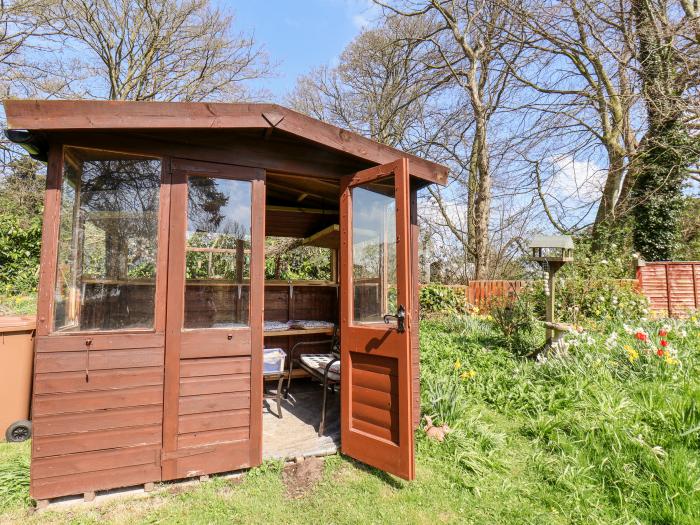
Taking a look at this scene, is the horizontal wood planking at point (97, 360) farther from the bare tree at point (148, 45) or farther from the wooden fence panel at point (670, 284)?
the bare tree at point (148, 45)

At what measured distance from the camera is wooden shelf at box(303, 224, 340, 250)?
A: 5.67 meters

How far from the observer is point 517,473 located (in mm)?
2943

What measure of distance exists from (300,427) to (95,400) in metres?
1.84

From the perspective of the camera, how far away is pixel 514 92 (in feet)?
36.1

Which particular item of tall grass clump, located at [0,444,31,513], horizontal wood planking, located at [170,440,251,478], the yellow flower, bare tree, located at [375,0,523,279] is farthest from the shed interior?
bare tree, located at [375,0,523,279]

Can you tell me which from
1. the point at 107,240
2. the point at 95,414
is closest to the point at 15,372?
the point at 95,414

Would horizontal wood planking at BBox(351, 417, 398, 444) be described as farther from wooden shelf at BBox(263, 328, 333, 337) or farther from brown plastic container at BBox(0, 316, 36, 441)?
brown plastic container at BBox(0, 316, 36, 441)

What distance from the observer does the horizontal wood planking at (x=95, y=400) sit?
98.3 inches

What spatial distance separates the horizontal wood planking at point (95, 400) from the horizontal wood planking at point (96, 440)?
16 centimetres

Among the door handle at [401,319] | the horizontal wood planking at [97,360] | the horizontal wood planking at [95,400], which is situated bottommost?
the horizontal wood planking at [95,400]

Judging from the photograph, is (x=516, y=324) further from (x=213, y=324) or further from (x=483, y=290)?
(x=213, y=324)

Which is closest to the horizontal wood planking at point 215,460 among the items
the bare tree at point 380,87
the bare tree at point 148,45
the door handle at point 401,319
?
the door handle at point 401,319

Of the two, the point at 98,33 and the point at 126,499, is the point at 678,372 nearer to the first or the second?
the point at 126,499

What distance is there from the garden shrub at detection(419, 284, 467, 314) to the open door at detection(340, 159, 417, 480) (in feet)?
22.0
